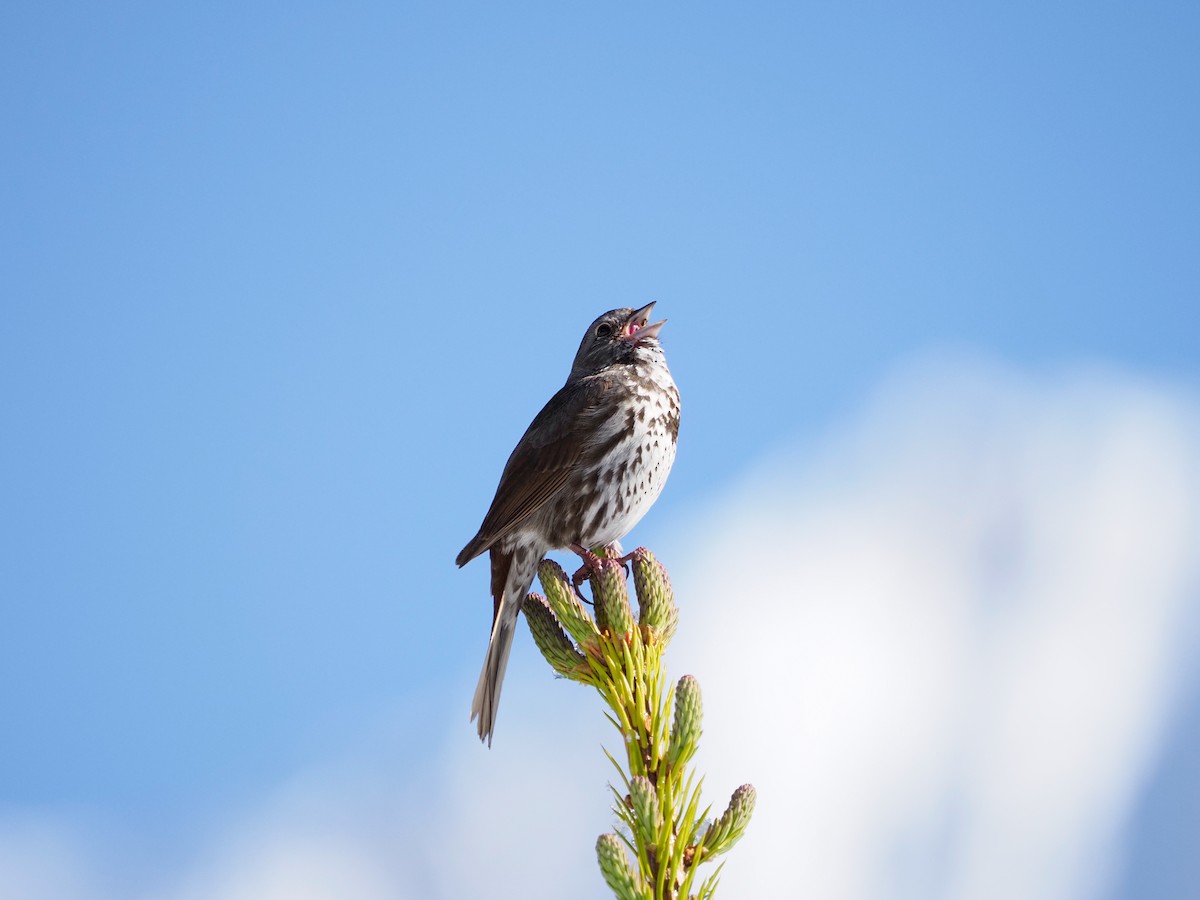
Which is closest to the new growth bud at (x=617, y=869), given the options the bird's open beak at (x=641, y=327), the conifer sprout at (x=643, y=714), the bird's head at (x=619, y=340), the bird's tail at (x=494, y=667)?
the conifer sprout at (x=643, y=714)

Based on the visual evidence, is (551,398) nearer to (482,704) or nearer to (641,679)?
(482,704)

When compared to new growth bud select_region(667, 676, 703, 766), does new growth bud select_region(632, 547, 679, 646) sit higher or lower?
higher

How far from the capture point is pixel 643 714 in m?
3.50

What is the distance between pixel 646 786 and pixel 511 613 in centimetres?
304

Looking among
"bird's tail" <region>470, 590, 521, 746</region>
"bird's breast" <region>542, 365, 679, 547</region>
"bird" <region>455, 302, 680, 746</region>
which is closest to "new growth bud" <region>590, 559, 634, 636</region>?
"bird's tail" <region>470, 590, 521, 746</region>

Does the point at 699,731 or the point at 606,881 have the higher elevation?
the point at 699,731

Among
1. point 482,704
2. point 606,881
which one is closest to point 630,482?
point 482,704

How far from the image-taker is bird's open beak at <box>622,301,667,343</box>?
6.93 m

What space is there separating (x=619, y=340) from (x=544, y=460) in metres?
1.21

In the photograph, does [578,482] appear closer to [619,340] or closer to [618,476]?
[618,476]

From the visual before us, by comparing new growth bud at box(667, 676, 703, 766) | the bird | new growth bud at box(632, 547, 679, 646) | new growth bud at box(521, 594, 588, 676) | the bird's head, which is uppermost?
the bird's head

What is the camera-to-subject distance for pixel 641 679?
3.63 meters

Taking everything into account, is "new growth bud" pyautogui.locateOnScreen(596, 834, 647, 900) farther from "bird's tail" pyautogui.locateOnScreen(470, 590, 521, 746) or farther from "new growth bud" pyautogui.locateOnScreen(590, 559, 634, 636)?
"bird's tail" pyautogui.locateOnScreen(470, 590, 521, 746)

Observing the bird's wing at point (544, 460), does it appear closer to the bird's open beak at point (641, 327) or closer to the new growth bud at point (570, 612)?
the bird's open beak at point (641, 327)
